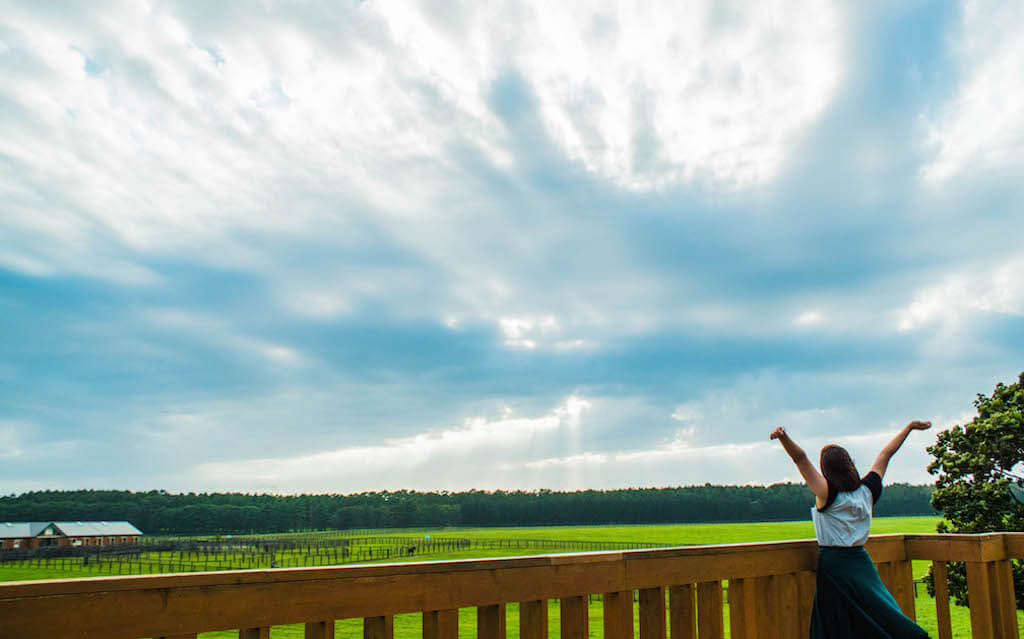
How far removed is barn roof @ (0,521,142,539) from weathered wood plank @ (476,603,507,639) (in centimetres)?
10104

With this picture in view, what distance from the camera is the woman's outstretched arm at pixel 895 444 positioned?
3.36 meters

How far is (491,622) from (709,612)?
1134mm

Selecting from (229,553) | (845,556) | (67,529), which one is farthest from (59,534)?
(845,556)

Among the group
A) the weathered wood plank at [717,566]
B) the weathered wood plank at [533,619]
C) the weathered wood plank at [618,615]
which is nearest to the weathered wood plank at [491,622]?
the weathered wood plank at [533,619]

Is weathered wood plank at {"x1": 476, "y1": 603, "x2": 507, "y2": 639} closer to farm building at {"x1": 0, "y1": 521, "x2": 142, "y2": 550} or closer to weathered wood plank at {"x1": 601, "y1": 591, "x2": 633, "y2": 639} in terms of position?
weathered wood plank at {"x1": 601, "y1": 591, "x2": 633, "y2": 639}

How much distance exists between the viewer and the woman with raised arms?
2.97 metres

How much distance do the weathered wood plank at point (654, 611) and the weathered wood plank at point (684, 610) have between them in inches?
3.7

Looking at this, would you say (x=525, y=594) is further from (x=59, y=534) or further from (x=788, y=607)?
(x=59, y=534)

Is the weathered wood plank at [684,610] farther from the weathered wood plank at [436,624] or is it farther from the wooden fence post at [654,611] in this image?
the weathered wood plank at [436,624]

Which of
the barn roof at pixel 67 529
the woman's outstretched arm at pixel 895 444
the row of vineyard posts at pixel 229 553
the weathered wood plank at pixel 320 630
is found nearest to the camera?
the weathered wood plank at pixel 320 630

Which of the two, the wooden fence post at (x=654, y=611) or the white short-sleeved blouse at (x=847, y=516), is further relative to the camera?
the white short-sleeved blouse at (x=847, y=516)

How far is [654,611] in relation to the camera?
2.72 meters

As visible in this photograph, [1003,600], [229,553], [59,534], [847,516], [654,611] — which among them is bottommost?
[229,553]

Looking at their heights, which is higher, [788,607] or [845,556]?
[845,556]
